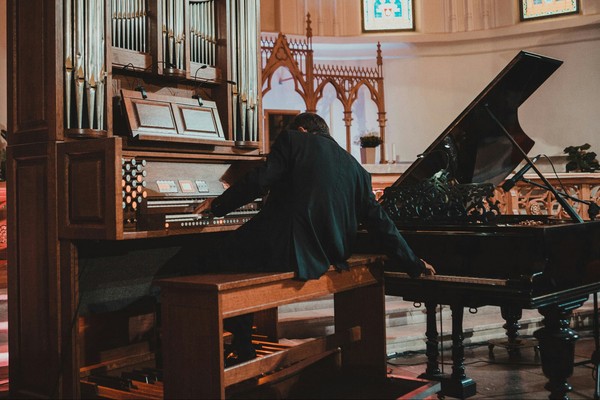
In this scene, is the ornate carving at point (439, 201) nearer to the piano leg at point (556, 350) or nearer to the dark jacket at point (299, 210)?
the dark jacket at point (299, 210)

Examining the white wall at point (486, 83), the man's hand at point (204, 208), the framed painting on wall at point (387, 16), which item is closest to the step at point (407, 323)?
the man's hand at point (204, 208)

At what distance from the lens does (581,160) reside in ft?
34.7

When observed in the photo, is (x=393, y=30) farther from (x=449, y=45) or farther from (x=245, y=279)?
(x=245, y=279)

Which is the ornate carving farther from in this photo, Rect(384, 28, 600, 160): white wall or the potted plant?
Rect(384, 28, 600, 160): white wall

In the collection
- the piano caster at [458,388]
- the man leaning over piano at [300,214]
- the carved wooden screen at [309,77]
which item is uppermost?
the carved wooden screen at [309,77]

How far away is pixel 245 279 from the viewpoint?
3.07 meters

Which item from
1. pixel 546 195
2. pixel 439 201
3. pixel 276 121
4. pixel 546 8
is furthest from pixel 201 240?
pixel 546 8

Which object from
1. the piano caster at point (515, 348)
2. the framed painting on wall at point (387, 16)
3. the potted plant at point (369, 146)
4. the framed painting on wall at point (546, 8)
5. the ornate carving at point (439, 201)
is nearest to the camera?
the ornate carving at point (439, 201)

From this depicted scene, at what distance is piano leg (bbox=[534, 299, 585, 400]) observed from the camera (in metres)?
3.52

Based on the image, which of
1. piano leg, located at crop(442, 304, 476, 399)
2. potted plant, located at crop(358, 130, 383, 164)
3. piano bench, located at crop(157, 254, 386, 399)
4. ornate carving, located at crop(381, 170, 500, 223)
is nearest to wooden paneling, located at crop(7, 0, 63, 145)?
piano bench, located at crop(157, 254, 386, 399)

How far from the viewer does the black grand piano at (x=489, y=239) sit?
3.55m

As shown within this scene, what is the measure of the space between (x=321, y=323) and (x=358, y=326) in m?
1.81

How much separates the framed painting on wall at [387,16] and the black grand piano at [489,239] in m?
8.21

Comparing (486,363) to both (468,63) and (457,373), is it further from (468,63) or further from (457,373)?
(468,63)
